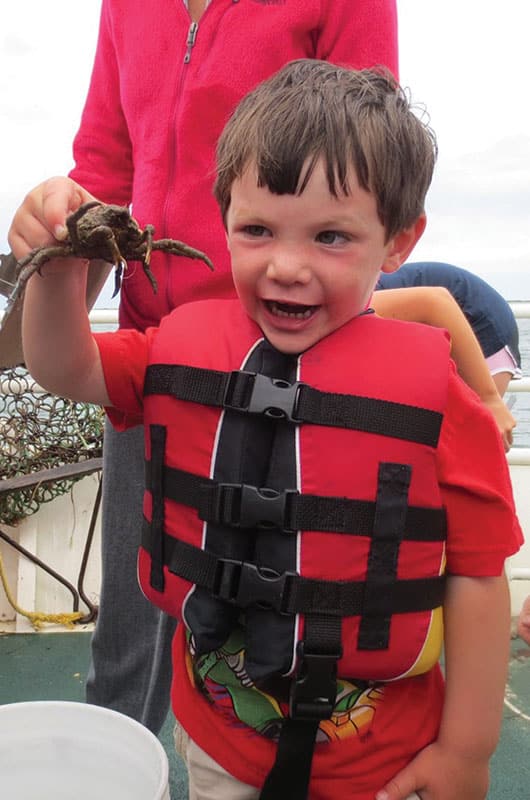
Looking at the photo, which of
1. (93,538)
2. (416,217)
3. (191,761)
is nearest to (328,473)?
(416,217)

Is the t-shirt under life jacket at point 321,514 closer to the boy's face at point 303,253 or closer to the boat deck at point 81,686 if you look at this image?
the boy's face at point 303,253

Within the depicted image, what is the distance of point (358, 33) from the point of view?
1.49m

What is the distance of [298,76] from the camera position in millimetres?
1284

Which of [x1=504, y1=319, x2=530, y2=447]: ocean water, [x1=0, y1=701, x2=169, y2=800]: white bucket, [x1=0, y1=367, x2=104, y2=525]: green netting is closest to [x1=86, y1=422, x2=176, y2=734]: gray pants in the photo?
[x1=0, y1=701, x2=169, y2=800]: white bucket

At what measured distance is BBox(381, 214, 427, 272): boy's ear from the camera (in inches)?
51.3

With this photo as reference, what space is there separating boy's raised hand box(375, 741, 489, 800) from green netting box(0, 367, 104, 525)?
2290 millimetres

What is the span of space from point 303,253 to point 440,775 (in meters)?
0.83

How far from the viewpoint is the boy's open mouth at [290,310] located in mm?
1235

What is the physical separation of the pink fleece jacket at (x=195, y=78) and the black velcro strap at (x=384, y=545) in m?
0.56

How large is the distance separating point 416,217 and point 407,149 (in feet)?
0.36

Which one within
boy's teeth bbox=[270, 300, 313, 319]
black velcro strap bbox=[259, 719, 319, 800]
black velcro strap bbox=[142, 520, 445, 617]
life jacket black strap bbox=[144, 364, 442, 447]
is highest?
boy's teeth bbox=[270, 300, 313, 319]

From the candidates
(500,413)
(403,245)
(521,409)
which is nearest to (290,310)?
(403,245)

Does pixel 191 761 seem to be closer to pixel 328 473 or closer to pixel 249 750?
pixel 249 750

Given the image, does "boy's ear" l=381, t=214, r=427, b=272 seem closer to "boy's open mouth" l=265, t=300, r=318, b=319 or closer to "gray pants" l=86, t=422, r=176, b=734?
"boy's open mouth" l=265, t=300, r=318, b=319
